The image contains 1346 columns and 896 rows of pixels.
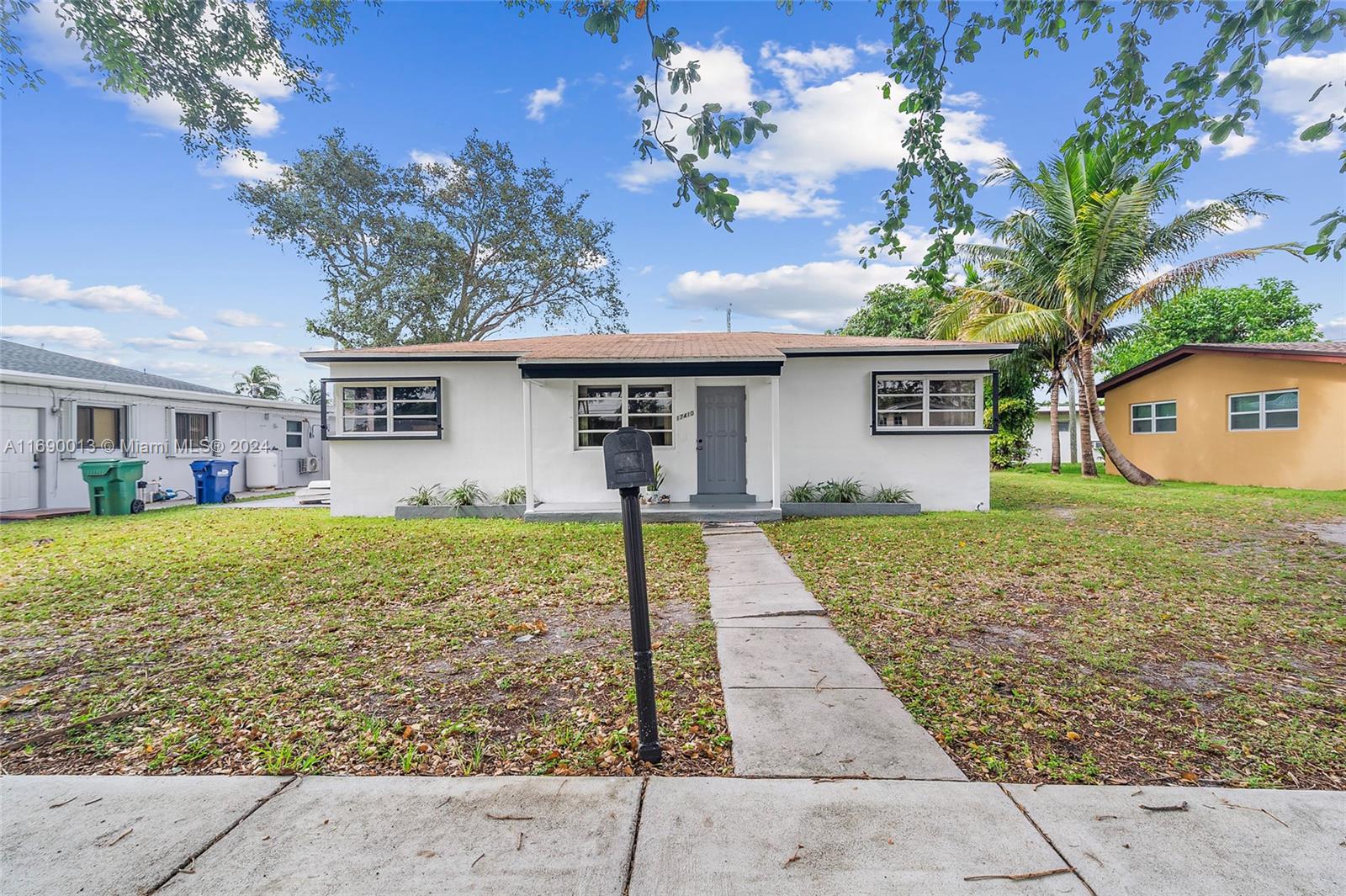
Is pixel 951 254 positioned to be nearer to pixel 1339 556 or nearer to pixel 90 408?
pixel 1339 556

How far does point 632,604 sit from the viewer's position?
2.73 metres

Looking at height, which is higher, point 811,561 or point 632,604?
point 632,604

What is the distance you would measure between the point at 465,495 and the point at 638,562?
8.99 m

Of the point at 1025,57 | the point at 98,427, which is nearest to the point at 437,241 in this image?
the point at 98,427

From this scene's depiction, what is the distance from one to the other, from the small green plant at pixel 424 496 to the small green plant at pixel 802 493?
632 cm

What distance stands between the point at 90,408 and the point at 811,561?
15.4 meters

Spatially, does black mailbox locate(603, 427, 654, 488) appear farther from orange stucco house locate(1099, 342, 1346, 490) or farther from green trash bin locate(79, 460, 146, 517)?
orange stucco house locate(1099, 342, 1346, 490)

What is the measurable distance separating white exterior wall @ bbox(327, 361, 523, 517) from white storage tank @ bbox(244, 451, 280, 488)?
7639mm

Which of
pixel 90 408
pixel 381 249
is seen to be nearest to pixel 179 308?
pixel 90 408

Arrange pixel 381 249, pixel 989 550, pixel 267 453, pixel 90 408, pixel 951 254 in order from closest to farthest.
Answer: pixel 951 254 < pixel 989 550 < pixel 90 408 < pixel 267 453 < pixel 381 249

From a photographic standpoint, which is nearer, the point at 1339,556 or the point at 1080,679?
the point at 1080,679

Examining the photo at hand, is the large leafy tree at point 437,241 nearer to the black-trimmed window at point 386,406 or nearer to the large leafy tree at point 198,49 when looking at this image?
the black-trimmed window at point 386,406

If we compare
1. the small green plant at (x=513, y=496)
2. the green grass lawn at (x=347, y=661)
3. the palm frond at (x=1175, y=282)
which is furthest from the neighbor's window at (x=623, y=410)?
the palm frond at (x=1175, y=282)

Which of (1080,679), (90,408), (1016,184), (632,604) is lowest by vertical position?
(1080,679)
